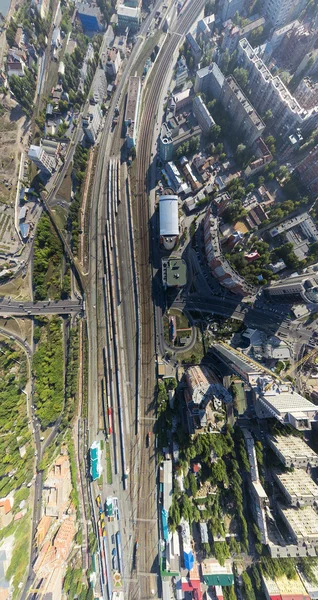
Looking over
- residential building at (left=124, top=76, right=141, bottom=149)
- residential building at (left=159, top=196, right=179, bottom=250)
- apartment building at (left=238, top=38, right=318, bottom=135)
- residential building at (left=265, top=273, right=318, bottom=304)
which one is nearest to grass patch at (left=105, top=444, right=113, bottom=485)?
residential building at (left=159, top=196, right=179, bottom=250)

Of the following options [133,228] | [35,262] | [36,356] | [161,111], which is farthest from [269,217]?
[36,356]

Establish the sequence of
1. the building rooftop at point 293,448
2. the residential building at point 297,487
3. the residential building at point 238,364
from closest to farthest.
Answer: the residential building at point 238,364 < the residential building at point 297,487 < the building rooftop at point 293,448

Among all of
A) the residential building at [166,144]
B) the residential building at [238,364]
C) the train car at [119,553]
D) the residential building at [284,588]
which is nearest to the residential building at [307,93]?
the residential building at [166,144]

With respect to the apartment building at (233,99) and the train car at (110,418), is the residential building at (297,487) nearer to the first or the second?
the train car at (110,418)

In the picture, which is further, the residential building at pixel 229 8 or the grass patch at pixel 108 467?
the residential building at pixel 229 8

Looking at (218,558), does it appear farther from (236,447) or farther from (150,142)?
(150,142)

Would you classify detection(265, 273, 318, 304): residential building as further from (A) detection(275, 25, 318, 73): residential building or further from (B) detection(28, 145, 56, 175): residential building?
(B) detection(28, 145, 56, 175): residential building

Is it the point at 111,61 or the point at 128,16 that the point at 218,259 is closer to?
the point at 111,61
